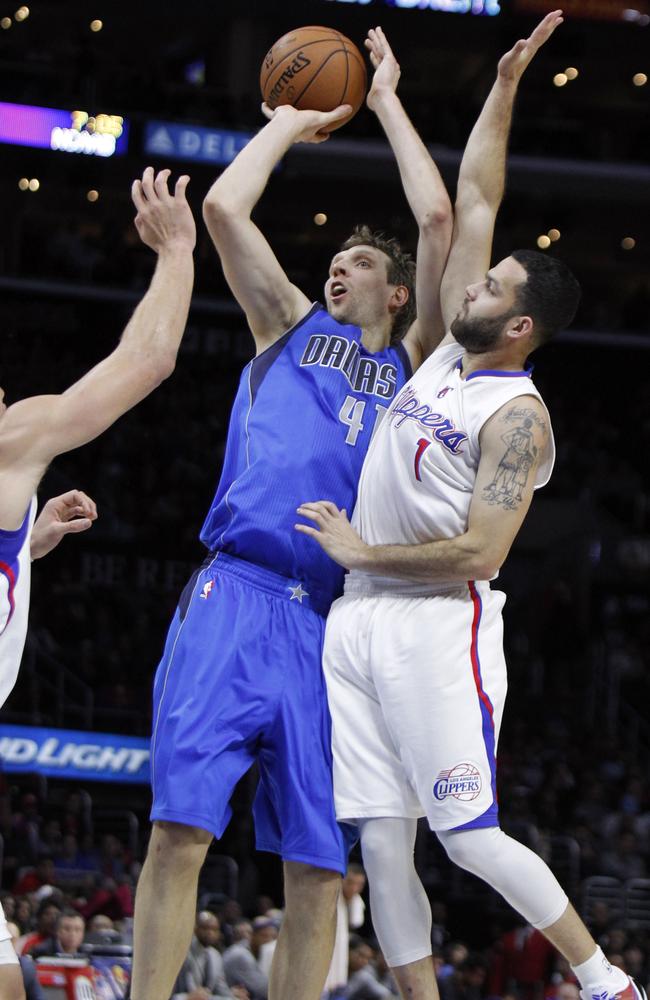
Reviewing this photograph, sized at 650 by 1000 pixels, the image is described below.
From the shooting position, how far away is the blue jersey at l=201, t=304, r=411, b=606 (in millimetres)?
5293

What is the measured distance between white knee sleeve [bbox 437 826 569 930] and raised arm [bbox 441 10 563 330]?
1889 millimetres

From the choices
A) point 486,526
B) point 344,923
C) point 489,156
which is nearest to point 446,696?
point 486,526

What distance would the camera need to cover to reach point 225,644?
5.12m

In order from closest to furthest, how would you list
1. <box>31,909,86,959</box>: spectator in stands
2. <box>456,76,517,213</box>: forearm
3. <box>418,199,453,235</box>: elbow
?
1. <box>418,199,453,235</box>: elbow
2. <box>456,76,517,213</box>: forearm
3. <box>31,909,86,959</box>: spectator in stands

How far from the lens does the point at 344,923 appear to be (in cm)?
1161

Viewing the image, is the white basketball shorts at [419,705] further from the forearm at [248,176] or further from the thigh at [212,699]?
the forearm at [248,176]

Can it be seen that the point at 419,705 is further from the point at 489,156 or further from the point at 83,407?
the point at 489,156

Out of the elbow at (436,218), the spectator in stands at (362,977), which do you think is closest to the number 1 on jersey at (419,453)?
the elbow at (436,218)

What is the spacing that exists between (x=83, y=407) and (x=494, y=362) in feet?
4.77

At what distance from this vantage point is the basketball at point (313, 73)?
5758mm

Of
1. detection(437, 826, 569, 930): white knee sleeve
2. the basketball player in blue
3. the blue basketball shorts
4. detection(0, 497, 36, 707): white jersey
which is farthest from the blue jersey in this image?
detection(437, 826, 569, 930): white knee sleeve

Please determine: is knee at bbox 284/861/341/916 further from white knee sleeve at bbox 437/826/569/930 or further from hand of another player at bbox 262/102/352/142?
hand of another player at bbox 262/102/352/142

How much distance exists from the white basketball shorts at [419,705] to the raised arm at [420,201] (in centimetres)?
115

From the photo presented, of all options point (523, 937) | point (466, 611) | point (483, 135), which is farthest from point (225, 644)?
point (523, 937)
